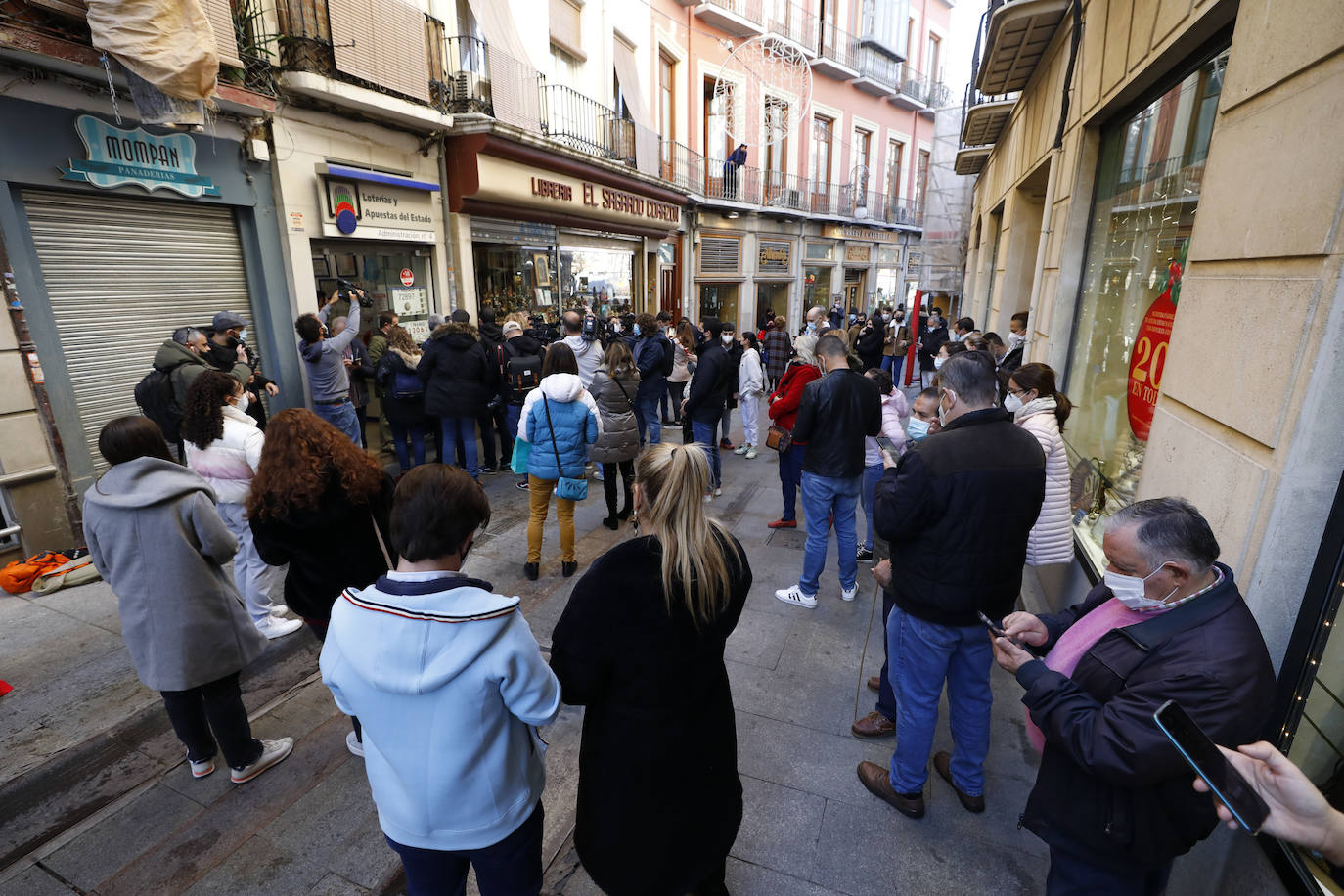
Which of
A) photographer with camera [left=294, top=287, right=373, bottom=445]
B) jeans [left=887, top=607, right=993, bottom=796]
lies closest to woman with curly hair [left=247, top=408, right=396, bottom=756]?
jeans [left=887, top=607, right=993, bottom=796]

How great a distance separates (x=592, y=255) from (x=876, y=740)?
11.9m

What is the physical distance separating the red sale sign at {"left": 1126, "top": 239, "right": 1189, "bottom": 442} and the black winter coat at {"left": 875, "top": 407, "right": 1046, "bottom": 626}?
1388 mm

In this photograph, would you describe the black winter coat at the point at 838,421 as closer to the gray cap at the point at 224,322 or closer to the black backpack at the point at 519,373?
the black backpack at the point at 519,373

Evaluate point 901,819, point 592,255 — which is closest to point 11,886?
point 901,819

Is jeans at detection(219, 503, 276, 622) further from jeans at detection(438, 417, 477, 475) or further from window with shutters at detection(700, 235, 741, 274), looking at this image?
window with shutters at detection(700, 235, 741, 274)

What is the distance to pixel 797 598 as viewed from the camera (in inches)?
181

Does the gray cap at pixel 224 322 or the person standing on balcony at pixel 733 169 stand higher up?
the person standing on balcony at pixel 733 169

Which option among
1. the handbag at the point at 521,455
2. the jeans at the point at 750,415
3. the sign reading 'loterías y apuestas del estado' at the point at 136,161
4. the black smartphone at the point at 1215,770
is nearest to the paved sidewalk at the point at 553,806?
the black smartphone at the point at 1215,770

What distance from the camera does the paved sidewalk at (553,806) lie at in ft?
8.21

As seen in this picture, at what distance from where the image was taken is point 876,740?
10.6ft

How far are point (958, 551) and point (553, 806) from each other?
2087 millimetres

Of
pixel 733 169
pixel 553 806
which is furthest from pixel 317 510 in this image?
pixel 733 169

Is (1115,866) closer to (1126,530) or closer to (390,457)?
(1126,530)

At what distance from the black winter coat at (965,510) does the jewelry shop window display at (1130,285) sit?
681 mm
